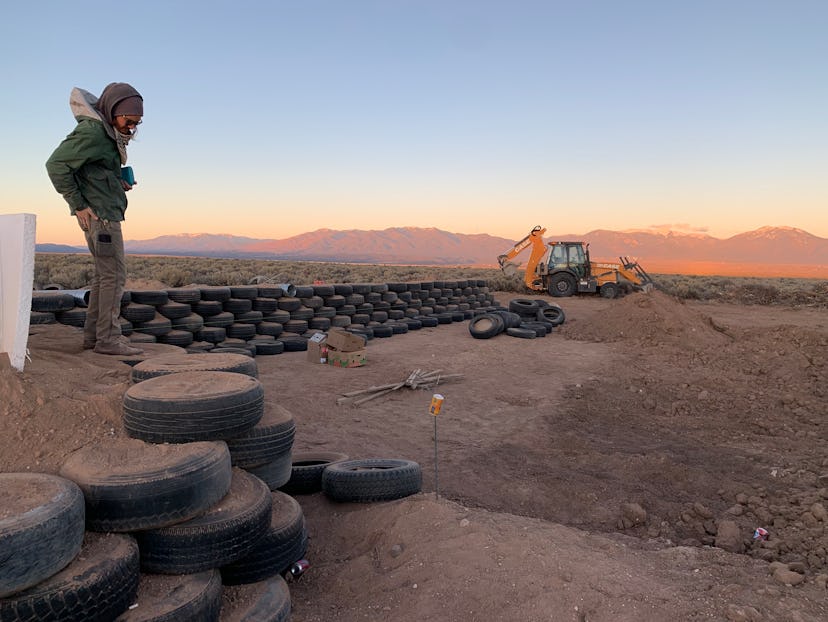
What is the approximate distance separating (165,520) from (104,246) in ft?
11.4

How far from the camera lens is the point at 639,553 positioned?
3654 mm

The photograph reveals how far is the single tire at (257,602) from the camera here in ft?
9.28

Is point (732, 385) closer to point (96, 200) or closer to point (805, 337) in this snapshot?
point (805, 337)

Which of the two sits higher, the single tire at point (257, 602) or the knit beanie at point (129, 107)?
the knit beanie at point (129, 107)

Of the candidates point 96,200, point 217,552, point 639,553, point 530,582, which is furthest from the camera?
point 96,200

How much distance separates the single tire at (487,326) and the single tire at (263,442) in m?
10.4

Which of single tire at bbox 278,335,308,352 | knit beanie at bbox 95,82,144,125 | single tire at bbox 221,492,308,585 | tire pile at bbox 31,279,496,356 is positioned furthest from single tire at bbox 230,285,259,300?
single tire at bbox 221,492,308,585

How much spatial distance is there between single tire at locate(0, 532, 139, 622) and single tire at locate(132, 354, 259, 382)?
1402 mm

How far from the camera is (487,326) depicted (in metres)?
14.2

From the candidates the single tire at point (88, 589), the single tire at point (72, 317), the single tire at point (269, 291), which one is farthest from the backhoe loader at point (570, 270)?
the single tire at point (88, 589)

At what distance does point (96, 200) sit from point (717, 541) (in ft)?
19.5

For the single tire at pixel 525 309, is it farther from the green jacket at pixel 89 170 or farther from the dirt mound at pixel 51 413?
the dirt mound at pixel 51 413

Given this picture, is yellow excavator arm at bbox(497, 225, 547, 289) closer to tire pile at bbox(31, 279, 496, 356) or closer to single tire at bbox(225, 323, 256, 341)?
tire pile at bbox(31, 279, 496, 356)

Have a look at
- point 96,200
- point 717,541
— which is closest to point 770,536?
point 717,541
